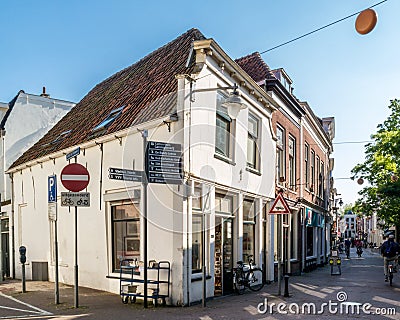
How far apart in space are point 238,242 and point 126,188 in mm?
A: 3735

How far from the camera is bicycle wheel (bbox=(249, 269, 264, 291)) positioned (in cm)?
1331

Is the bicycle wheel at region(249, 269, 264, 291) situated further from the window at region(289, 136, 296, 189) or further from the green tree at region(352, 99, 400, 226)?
the green tree at region(352, 99, 400, 226)

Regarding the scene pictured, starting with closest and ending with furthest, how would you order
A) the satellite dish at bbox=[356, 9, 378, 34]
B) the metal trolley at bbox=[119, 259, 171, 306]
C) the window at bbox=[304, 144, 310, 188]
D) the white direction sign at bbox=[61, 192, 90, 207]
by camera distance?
the satellite dish at bbox=[356, 9, 378, 34]
the white direction sign at bbox=[61, 192, 90, 207]
the metal trolley at bbox=[119, 259, 171, 306]
the window at bbox=[304, 144, 310, 188]

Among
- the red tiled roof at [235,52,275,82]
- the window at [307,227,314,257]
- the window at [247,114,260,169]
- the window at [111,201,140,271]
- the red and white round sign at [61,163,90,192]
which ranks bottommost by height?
the window at [307,227,314,257]

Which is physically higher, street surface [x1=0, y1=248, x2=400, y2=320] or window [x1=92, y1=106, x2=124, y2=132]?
window [x1=92, y1=106, x2=124, y2=132]

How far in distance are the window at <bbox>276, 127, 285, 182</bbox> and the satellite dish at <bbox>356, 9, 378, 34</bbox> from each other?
10.6 meters

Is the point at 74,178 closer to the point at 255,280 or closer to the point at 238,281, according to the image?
the point at 238,281

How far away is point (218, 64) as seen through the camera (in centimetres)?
1196

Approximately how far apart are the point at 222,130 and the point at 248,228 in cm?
363

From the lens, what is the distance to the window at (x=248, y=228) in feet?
46.7

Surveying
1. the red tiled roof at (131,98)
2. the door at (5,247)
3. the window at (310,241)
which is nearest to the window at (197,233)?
the red tiled roof at (131,98)

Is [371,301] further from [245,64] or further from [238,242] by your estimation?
[245,64]

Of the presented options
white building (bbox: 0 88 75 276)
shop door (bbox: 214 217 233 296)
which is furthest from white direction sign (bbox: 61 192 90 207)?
white building (bbox: 0 88 75 276)

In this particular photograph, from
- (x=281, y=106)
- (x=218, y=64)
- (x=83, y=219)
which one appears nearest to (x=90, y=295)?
(x=83, y=219)
